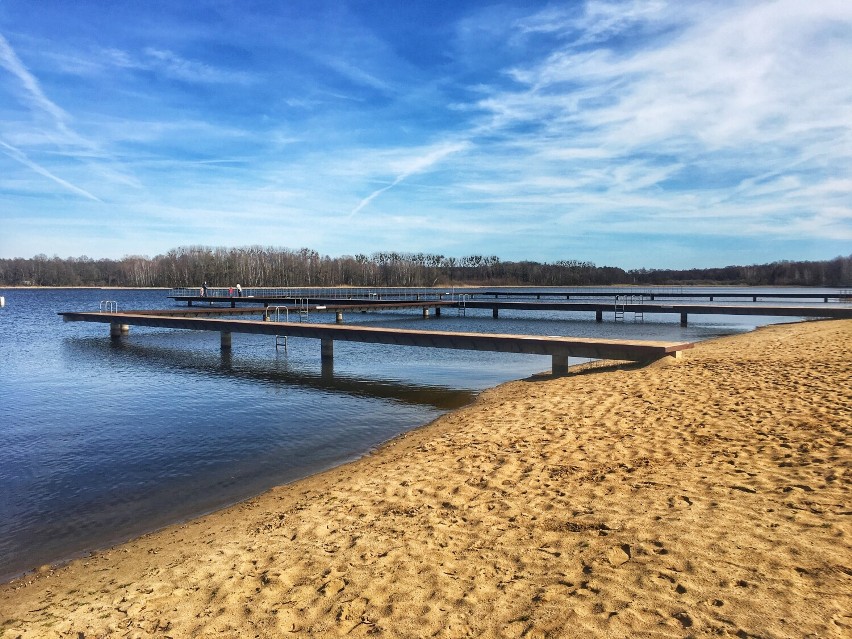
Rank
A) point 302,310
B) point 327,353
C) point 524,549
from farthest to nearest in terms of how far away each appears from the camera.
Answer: point 302,310, point 327,353, point 524,549

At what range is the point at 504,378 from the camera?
1580 centimetres

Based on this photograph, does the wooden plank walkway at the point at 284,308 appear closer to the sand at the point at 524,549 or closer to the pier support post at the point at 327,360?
the pier support post at the point at 327,360

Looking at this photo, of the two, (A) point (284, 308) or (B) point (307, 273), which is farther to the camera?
(B) point (307, 273)

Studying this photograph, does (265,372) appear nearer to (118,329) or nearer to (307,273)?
(118,329)

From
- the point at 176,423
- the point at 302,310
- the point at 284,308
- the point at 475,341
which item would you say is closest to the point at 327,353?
the point at 475,341

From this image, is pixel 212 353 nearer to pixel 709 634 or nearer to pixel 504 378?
pixel 504 378

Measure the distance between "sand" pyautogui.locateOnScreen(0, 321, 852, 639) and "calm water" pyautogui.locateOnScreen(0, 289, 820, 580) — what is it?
3.39 ft

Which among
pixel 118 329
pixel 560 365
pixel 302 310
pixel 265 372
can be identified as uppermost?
pixel 302 310

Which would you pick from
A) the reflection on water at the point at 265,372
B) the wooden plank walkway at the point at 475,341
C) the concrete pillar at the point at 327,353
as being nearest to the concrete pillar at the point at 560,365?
the wooden plank walkway at the point at 475,341

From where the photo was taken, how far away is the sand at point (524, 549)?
3.42 m

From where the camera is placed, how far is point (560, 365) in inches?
591

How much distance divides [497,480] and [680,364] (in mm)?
9586

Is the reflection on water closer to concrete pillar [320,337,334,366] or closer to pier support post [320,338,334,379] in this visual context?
pier support post [320,338,334,379]

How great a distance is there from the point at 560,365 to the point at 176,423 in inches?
396
